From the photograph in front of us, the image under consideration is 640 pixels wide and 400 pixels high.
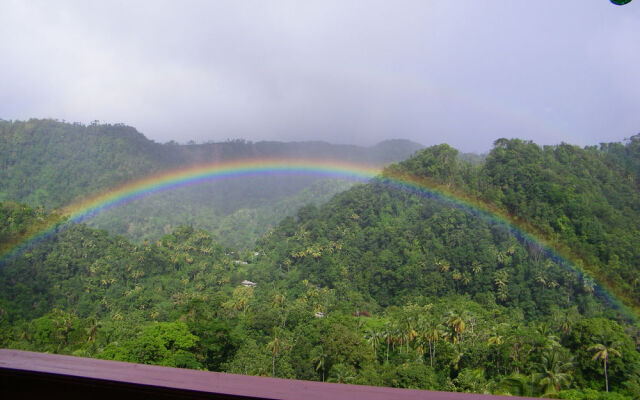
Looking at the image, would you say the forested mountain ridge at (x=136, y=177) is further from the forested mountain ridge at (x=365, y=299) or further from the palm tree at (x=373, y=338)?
the palm tree at (x=373, y=338)

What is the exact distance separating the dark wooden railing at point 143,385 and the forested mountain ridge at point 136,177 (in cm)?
3588

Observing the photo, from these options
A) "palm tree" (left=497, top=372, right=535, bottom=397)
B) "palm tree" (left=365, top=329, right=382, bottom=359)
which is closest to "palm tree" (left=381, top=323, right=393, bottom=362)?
"palm tree" (left=365, top=329, right=382, bottom=359)

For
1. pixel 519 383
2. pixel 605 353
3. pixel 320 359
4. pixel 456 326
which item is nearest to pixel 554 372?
pixel 519 383

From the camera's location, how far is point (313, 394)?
1.94ft

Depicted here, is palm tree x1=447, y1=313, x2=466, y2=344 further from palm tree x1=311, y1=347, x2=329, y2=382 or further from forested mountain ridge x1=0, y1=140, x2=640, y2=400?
palm tree x1=311, y1=347, x2=329, y2=382

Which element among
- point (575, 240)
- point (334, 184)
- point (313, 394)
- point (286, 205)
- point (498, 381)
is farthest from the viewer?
point (334, 184)

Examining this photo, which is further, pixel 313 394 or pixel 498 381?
pixel 498 381

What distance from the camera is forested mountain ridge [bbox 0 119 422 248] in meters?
35.7

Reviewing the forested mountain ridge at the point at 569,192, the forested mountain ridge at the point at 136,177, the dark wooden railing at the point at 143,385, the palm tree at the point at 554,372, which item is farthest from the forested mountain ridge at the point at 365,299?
the forested mountain ridge at the point at 136,177

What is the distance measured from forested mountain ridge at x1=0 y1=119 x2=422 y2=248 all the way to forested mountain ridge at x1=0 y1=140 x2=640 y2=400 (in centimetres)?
1069

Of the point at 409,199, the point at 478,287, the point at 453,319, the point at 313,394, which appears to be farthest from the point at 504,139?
the point at 313,394

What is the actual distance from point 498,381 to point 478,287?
11.3m

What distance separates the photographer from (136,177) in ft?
137

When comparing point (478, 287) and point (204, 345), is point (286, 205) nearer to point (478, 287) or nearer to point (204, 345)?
point (478, 287)
